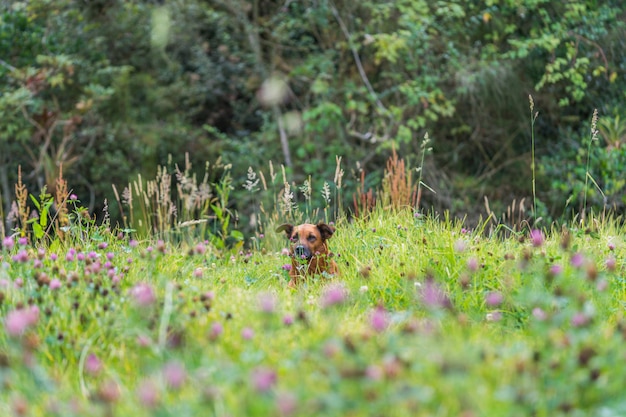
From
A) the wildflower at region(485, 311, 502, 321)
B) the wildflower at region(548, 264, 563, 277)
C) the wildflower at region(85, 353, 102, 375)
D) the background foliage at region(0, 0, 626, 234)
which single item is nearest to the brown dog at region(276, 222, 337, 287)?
the wildflower at region(485, 311, 502, 321)

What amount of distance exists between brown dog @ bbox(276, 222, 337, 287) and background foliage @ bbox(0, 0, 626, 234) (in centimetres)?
455

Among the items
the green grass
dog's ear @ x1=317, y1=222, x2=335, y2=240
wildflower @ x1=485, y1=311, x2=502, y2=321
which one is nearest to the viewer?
the green grass

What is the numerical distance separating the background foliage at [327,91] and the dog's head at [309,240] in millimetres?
4534

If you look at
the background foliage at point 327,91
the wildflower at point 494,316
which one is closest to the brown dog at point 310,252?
the wildflower at point 494,316

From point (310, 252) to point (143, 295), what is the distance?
2256 millimetres

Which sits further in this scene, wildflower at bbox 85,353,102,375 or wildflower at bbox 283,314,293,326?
wildflower at bbox 283,314,293,326

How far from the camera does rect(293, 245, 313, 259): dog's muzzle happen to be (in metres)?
4.65

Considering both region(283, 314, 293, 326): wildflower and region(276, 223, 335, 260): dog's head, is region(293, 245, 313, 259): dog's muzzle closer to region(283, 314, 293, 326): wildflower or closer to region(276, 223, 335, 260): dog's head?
region(276, 223, 335, 260): dog's head

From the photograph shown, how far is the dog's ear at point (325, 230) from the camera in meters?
4.79

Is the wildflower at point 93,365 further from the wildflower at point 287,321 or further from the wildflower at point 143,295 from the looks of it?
Result: the wildflower at point 287,321

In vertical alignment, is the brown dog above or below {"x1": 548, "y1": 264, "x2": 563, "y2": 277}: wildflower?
below

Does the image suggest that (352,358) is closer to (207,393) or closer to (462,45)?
(207,393)

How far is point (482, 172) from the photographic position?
1116cm

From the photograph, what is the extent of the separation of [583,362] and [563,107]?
346 inches
